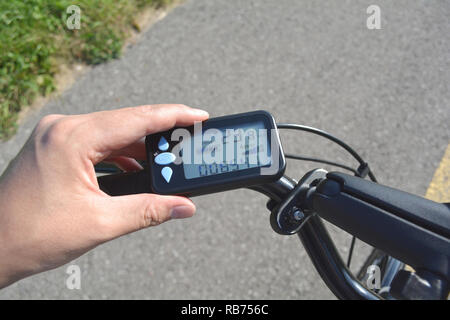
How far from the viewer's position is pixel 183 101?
9.02 feet

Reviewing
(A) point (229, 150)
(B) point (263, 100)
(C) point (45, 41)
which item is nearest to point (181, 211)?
(A) point (229, 150)

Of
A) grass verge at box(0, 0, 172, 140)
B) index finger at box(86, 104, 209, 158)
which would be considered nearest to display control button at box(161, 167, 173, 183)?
index finger at box(86, 104, 209, 158)

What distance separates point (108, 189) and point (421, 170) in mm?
1969

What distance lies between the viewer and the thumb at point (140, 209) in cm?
106

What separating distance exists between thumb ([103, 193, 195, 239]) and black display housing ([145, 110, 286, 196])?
0.08 feet

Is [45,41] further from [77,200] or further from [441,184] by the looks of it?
[441,184]

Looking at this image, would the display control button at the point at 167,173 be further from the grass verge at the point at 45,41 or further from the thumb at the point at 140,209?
the grass verge at the point at 45,41

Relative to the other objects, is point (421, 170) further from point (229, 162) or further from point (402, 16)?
point (229, 162)

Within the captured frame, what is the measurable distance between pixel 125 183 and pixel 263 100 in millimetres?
1724

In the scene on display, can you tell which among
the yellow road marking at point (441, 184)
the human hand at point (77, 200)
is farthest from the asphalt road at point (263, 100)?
the human hand at point (77, 200)

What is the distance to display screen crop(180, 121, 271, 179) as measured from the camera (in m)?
1.03

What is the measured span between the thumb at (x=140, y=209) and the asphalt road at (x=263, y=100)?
4.10 feet

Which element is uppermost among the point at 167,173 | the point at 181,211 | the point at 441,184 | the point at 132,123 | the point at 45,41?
the point at 45,41

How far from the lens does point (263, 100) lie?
2686 millimetres
